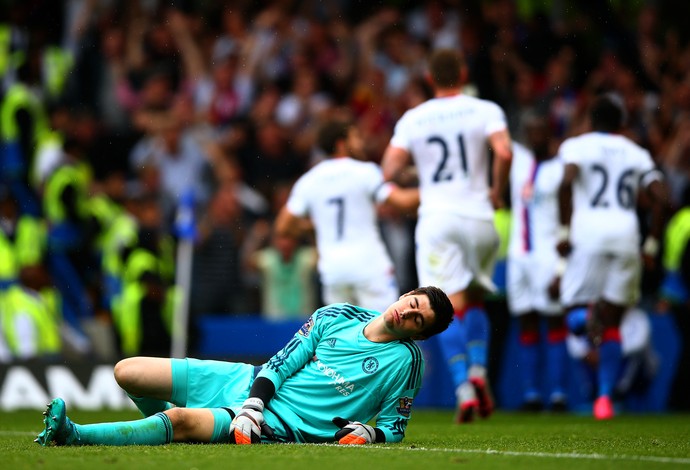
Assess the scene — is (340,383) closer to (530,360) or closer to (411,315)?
(411,315)

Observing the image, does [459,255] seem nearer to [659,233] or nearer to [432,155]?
[432,155]

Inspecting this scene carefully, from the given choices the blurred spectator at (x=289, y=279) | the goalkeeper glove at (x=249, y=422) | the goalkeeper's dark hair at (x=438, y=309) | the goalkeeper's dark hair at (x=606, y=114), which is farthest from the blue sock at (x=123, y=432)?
the blurred spectator at (x=289, y=279)

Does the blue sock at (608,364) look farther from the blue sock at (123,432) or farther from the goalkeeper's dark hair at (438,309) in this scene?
the blue sock at (123,432)

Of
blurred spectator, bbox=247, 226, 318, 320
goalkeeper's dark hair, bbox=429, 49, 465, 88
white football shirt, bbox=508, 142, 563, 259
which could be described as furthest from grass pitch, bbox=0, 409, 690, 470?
blurred spectator, bbox=247, 226, 318, 320

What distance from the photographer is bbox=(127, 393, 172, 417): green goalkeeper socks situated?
271 inches

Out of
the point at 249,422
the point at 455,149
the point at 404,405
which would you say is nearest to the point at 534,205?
the point at 455,149

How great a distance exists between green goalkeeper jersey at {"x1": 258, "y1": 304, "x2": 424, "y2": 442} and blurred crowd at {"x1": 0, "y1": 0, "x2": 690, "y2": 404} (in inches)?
281

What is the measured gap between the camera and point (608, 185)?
34.8 feet

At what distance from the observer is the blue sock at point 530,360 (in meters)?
12.2

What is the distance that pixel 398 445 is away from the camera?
22.4 ft

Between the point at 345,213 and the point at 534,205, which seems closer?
the point at 345,213

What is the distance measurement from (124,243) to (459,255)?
724cm

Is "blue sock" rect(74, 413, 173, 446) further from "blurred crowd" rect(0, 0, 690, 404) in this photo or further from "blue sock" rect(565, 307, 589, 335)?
"blurred crowd" rect(0, 0, 690, 404)

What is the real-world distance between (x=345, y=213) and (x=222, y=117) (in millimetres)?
6836
